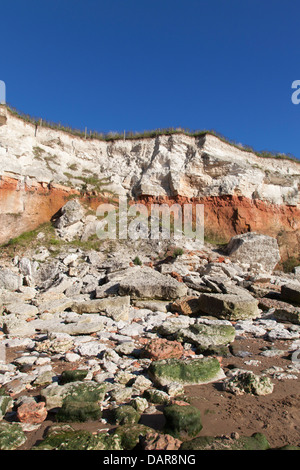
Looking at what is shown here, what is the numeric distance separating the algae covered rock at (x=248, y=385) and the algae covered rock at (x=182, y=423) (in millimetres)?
920

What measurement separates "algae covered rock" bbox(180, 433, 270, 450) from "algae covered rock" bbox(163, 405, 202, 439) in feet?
0.49

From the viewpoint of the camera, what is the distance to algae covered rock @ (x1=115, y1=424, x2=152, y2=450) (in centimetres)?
243

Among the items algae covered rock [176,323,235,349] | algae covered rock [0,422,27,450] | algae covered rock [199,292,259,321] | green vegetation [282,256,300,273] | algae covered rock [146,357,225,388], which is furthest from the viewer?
green vegetation [282,256,300,273]

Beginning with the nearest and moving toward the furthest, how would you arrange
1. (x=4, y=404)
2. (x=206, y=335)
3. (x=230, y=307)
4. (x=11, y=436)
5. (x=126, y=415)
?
(x=11, y=436), (x=126, y=415), (x=4, y=404), (x=206, y=335), (x=230, y=307)

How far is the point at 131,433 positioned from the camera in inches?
99.5

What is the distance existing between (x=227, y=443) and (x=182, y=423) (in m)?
0.42

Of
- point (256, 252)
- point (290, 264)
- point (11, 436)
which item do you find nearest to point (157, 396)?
point (11, 436)

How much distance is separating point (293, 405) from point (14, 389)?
3358mm

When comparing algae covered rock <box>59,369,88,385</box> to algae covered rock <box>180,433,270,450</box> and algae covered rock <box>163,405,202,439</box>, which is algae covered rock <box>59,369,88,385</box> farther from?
algae covered rock <box>180,433,270,450</box>

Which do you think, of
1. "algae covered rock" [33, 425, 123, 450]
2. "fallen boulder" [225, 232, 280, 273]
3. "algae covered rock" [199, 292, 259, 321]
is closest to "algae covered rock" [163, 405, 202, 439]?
"algae covered rock" [33, 425, 123, 450]

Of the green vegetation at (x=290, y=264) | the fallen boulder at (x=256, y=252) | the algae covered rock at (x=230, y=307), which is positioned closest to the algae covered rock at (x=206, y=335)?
the algae covered rock at (x=230, y=307)

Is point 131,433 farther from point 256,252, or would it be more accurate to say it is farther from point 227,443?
point 256,252

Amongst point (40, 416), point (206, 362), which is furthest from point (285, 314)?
point (40, 416)

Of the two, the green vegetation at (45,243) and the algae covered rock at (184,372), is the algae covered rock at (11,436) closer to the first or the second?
the algae covered rock at (184,372)
